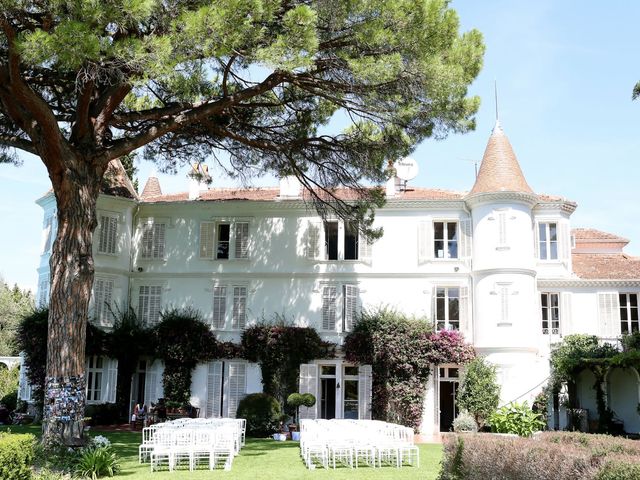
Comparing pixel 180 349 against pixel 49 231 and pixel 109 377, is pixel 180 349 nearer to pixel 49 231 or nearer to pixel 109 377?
pixel 109 377

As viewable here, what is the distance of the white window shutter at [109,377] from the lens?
2641 cm

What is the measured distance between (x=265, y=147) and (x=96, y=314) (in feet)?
39.7

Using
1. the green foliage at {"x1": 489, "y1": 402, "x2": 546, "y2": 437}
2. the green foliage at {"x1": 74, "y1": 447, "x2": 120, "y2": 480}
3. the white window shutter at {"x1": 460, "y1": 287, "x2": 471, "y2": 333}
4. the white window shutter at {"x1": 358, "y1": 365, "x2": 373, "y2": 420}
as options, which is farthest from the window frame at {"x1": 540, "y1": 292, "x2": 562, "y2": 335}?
the green foliage at {"x1": 74, "y1": 447, "x2": 120, "y2": 480}

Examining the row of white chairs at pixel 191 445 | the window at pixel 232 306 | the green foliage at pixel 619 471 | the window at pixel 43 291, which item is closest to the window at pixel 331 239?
the window at pixel 232 306

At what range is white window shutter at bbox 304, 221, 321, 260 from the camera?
88.2 ft

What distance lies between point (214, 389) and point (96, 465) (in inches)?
533

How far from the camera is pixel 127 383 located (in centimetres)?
2667

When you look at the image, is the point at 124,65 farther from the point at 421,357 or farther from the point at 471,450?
the point at 421,357

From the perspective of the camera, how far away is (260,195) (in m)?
29.1

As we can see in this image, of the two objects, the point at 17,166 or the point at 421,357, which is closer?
the point at 17,166

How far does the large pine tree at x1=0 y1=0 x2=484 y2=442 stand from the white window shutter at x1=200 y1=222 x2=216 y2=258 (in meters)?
9.66

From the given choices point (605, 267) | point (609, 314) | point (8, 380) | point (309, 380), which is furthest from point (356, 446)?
point (8, 380)

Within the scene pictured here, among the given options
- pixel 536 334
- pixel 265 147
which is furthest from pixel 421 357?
pixel 265 147

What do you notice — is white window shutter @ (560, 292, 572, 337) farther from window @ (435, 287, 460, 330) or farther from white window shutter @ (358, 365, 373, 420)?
white window shutter @ (358, 365, 373, 420)
